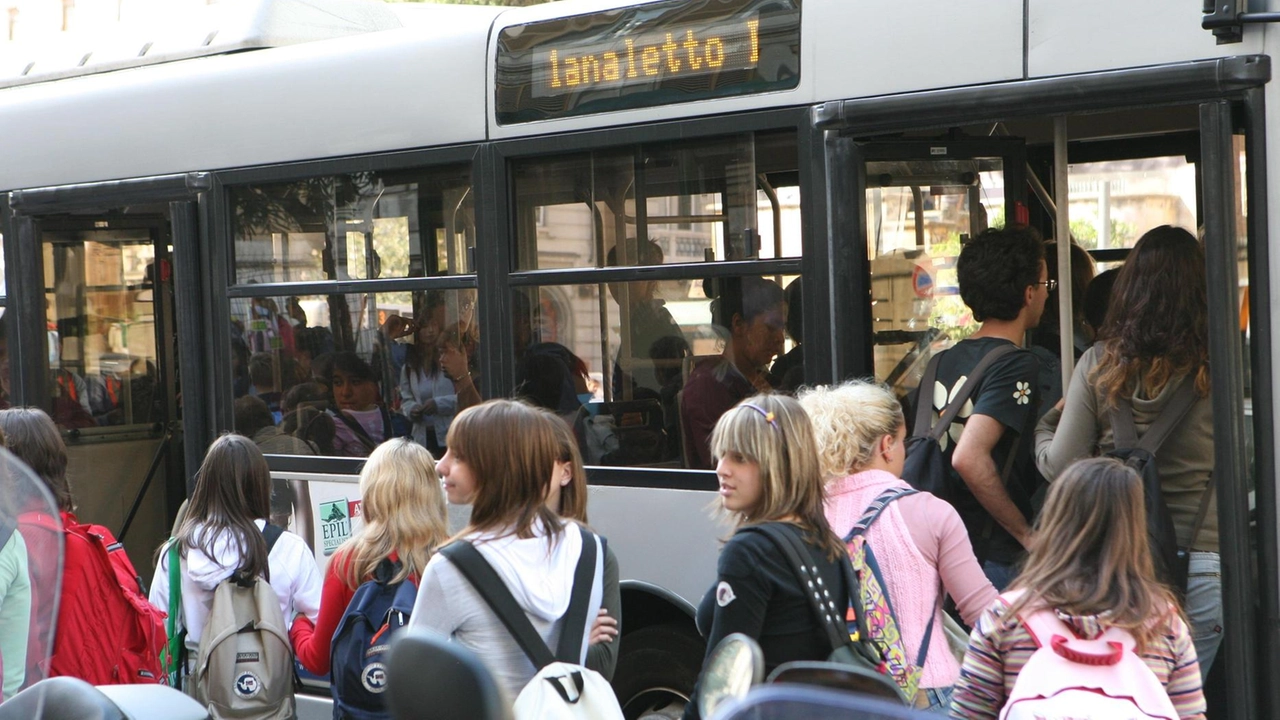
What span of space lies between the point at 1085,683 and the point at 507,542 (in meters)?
1.13

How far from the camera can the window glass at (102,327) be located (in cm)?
648

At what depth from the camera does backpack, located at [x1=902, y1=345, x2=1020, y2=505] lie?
13.5 ft

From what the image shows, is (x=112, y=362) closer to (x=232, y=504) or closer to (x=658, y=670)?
(x=232, y=504)

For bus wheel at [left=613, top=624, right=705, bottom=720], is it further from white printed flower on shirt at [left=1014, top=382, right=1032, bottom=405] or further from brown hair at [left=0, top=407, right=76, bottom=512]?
brown hair at [left=0, top=407, right=76, bottom=512]

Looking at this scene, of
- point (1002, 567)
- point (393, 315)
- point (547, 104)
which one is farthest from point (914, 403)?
point (393, 315)

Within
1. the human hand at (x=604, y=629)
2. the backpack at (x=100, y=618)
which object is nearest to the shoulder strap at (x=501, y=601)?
the human hand at (x=604, y=629)

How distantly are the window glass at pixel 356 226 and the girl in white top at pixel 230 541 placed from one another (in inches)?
40.3

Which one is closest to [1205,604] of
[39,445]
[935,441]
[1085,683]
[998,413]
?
[998,413]

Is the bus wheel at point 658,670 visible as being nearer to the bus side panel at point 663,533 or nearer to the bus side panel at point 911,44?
the bus side panel at point 663,533

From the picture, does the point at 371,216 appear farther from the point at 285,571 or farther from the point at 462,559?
the point at 462,559

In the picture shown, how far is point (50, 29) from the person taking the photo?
116 ft

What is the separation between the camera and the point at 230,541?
14.0ft

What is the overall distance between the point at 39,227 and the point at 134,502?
5.15ft

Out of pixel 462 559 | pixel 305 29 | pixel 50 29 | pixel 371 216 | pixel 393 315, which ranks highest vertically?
pixel 50 29
